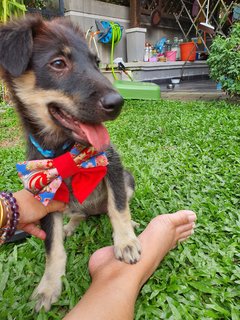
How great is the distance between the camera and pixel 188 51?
11.5 metres

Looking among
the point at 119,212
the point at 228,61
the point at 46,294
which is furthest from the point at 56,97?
the point at 228,61

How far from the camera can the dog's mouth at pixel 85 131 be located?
1797mm

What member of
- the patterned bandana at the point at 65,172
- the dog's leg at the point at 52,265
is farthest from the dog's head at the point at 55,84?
the dog's leg at the point at 52,265

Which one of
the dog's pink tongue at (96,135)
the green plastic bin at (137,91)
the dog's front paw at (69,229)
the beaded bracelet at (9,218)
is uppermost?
the dog's pink tongue at (96,135)

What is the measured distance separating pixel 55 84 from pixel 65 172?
20.3 inches

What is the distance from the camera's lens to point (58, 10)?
8820 mm

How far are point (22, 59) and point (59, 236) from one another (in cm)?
111

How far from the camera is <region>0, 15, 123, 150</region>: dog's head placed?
1762 mm

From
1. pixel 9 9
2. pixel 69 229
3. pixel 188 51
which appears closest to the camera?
pixel 69 229

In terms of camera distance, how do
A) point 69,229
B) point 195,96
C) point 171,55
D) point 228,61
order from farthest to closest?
point 171,55, point 195,96, point 228,61, point 69,229

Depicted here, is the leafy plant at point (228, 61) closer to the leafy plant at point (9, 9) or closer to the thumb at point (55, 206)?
the leafy plant at point (9, 9)

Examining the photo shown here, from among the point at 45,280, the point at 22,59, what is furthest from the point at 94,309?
the point at 22,59

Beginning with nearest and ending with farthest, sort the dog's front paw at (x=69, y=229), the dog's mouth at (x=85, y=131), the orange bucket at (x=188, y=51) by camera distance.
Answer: the dog's mouth at (x=85, y=131)
the dog's front paw at (x=69, y=229)
the orange bucket at (x=188, y=51)

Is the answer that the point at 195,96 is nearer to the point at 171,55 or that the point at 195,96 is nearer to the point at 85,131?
the point at 171,55
